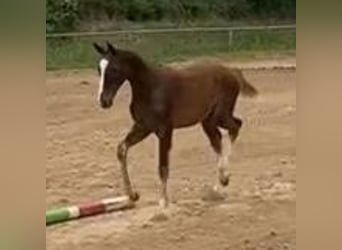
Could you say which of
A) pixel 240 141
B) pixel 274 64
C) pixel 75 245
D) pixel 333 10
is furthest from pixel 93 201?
pixel 333 10

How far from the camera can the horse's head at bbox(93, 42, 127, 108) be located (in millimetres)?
2336

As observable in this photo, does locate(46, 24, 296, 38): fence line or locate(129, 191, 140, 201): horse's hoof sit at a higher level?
locate(46, 24, 296, 38): fence line

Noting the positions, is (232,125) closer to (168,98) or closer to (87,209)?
(168,98)

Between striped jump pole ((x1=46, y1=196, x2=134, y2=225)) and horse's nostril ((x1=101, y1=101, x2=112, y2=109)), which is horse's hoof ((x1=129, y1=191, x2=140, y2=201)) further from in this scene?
horse's nostril ((x1=101, y1=101, x2=112, y2=109))

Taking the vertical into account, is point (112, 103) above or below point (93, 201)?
above

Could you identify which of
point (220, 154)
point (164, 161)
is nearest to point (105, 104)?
point (164, 161)

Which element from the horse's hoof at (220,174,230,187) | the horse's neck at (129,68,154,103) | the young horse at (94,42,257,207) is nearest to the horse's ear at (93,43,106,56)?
the young horse at (94,42,257,207)

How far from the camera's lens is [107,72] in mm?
2342

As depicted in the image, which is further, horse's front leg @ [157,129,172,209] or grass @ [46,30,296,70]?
horse's front leg @ [157,129,172,209]

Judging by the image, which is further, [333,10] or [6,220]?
[333,10]

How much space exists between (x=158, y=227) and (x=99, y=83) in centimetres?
45

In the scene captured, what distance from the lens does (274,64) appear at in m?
2.40

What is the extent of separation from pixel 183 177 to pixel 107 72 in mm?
378

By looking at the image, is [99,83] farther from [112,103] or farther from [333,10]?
[333,10]
